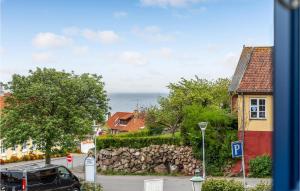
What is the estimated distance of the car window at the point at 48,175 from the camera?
9.33 m

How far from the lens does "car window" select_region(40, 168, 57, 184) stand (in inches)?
367

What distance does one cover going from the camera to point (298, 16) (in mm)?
993

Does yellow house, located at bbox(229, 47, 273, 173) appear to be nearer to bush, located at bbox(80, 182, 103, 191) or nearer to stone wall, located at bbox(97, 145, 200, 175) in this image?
stone wall, located at bbox(97, 145, 200, 175)

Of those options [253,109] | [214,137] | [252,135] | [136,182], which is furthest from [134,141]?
[253,109]

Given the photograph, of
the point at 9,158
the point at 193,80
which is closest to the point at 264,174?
the point at 193,80

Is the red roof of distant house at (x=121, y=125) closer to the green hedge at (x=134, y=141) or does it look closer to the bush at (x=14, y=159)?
the bush at (x=14, y=159)

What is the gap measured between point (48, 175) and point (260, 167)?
693cm

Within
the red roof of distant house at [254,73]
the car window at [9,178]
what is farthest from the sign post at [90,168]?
the red roof of distant house at [254,73]

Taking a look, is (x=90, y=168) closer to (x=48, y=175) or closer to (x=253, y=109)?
(x=48, y=175)

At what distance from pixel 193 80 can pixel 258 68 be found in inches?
153

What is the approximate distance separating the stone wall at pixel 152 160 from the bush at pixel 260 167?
1699 millimetres

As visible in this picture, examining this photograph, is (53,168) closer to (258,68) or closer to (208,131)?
(208,131)

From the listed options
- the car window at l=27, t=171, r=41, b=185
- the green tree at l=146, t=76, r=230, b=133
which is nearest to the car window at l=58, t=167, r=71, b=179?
the car window at l=27, t=171, r=41, b=185

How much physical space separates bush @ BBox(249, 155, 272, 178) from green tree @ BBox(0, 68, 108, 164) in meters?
5.26
